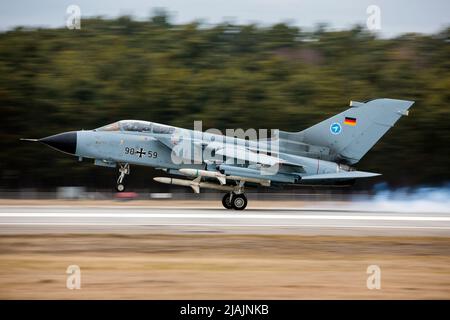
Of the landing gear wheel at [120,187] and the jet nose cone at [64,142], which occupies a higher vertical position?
the jet nose cone at [64,142]

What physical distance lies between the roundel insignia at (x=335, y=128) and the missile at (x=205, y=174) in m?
4.26

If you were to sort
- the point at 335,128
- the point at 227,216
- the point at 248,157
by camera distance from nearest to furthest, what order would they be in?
the point at 227,216 → the point at 248,157 → the point at 335,128

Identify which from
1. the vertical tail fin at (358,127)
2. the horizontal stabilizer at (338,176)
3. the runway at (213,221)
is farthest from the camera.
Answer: the vertical tail fin at (358,127)

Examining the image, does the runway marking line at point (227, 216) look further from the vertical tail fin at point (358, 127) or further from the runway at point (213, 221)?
the vertical tail fin at point (358, 127)

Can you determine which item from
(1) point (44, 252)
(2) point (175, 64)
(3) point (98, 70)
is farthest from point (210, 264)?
(2) point (175, 64)

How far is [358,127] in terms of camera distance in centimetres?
2558

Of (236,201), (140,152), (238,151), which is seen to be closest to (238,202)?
(236,201)

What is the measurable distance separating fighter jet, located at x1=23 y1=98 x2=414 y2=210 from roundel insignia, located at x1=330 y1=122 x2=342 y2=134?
0.04 m

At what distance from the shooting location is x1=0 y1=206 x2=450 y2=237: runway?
63.0 feet

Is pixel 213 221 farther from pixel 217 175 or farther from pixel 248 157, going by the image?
pixel 248 157

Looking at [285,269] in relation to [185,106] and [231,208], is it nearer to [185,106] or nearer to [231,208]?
[231,208]

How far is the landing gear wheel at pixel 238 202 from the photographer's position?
25719 mm

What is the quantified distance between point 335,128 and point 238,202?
438 centimetres

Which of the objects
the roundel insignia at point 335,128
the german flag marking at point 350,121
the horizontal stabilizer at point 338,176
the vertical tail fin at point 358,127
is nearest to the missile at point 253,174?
the horizontal stabilizer at point 338,176
